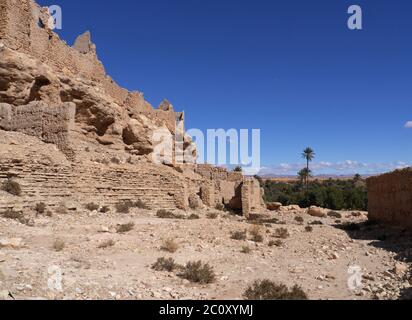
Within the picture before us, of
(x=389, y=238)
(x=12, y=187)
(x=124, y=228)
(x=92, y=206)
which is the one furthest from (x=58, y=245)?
(x=389, y=238)

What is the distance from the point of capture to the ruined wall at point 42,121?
14.4 meters

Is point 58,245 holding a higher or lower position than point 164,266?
higher

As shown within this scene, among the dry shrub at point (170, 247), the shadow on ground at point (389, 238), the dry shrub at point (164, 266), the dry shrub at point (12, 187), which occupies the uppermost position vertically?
the dry shrub at point (12, 187)

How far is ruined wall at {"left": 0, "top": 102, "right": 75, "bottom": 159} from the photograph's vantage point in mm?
14352

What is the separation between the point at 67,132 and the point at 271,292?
1136cm

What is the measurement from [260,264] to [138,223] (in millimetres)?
5048

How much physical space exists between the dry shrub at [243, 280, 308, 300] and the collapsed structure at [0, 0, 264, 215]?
744 centimetres

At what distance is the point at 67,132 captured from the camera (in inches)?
563

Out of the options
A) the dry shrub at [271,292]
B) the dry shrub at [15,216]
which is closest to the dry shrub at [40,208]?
the dry shrub at [15,216]

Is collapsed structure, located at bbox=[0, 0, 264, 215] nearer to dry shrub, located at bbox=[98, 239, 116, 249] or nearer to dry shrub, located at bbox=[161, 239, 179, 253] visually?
dry shrub, located at bbox=[98, 239, 116, 249]

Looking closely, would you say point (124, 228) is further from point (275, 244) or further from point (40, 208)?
point (275, 244)

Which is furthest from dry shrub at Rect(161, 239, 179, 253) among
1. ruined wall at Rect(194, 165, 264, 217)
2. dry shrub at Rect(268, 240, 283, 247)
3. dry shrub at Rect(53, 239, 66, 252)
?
ruined wall at Rect(194, 165, 264, 217)

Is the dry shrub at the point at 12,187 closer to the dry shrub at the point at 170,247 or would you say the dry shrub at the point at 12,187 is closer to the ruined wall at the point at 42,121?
the ruined wall at the point at 42,121

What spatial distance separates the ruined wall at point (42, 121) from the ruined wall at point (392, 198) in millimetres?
12391
